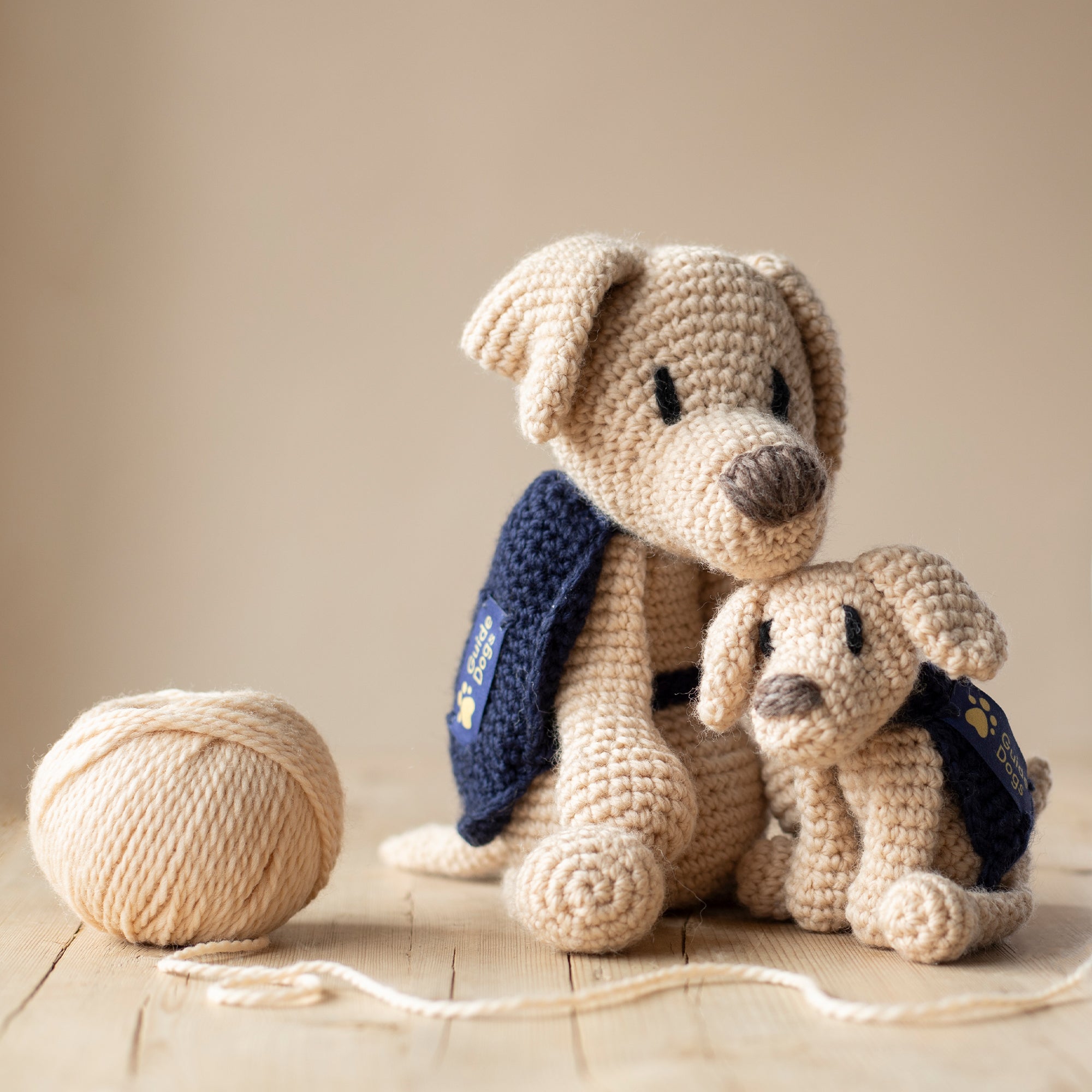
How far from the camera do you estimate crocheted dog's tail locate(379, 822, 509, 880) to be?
1.04m

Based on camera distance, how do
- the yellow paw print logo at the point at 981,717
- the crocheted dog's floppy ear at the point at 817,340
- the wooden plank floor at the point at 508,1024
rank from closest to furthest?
the wooden plank floor at the point at 508,1024 < the yellow paw print logo at the point at 981,717 < the crocheted dog's floppy ear at the point at 817,340

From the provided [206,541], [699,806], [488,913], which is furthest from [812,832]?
[206,541]

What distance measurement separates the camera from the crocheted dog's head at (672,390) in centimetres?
83

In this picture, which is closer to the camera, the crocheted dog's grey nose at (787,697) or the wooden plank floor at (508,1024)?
the wooden plank floor at (508,1024)

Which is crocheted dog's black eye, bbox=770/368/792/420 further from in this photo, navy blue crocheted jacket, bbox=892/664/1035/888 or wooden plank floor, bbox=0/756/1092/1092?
wooden plank floor, bbox=0/756/1092/1092

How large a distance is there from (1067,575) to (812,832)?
4.06 feet

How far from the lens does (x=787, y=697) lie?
0.77 metres

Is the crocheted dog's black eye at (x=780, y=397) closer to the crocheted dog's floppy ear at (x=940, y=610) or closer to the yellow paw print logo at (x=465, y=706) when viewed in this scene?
the crocheted dog's floppy ear at (x=940, y=610)

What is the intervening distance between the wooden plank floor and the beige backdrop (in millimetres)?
840

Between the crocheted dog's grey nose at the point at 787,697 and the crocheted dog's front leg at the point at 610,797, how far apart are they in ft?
0.40

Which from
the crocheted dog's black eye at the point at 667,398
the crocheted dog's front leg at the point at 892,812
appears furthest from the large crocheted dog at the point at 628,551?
the crocheted dog's front leg at the point at 892,812

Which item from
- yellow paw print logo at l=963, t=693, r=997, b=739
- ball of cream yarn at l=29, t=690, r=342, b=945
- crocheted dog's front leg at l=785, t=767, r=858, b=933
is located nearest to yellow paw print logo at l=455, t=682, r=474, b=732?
ball of cream yarn at l=29, t=690, r=342, b=945

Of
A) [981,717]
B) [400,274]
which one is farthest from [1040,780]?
[400,274]

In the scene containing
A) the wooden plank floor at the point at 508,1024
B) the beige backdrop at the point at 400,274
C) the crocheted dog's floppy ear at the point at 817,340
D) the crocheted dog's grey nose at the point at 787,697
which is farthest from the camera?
the beige backdrop at the point at 400,274
